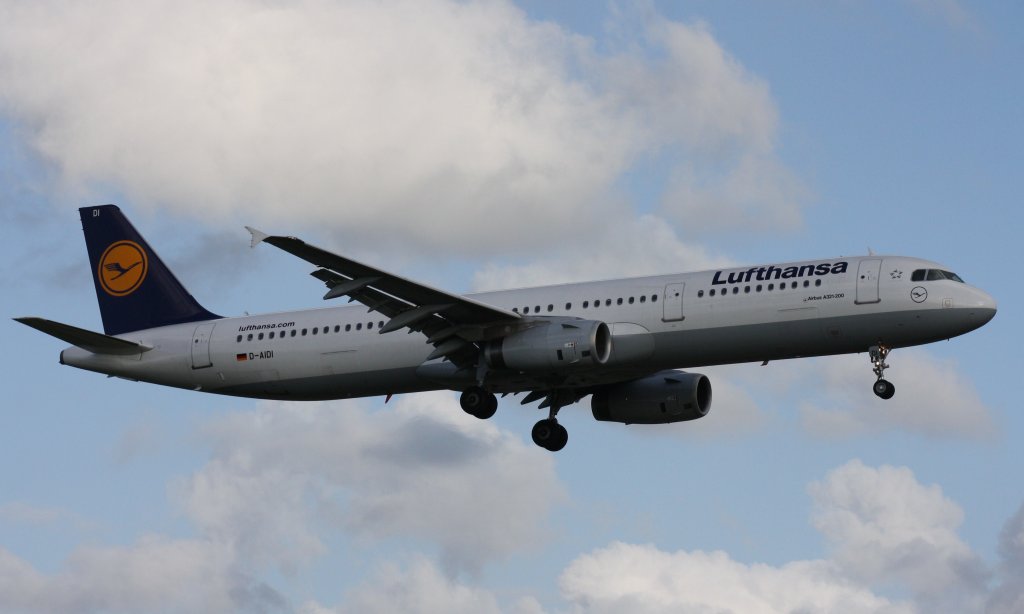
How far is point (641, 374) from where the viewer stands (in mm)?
49750

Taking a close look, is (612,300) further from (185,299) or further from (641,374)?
(185,299)

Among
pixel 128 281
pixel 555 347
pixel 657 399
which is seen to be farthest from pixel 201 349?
pixel 657 399

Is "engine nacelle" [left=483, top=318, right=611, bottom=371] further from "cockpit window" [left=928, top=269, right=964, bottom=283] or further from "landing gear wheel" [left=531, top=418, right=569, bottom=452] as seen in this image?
"cockpit window" [left=928, top=269, right=964, bottom=283]

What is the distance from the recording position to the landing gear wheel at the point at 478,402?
50.0 m

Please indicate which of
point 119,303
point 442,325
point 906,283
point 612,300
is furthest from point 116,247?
point 906,283

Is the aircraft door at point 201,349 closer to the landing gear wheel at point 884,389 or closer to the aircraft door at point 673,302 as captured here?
the aircraft door at point 673,302

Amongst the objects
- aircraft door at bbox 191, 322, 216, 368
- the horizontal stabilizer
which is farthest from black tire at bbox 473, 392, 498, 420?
the horizontal stabilizer

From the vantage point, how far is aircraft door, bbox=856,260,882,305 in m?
45.4

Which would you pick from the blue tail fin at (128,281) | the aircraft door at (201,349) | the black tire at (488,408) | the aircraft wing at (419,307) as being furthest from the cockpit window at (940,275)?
the blue tail fin at (128,281)

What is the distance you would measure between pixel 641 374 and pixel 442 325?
6333 millimetres

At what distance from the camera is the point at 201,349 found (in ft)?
179

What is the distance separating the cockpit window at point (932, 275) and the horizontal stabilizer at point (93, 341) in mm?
25473

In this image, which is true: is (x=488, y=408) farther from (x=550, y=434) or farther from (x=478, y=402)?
(x=550, y=434)

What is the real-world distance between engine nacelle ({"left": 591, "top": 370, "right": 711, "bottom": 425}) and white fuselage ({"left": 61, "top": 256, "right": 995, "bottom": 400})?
9.71 ft
